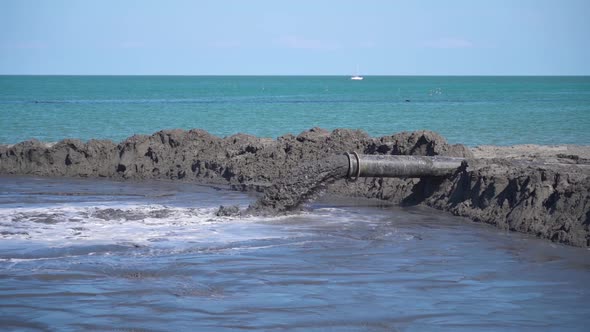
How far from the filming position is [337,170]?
1314 centimetres

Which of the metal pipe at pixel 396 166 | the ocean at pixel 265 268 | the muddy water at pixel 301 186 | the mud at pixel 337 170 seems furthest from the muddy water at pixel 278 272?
the metal pipe at pixel 396 166

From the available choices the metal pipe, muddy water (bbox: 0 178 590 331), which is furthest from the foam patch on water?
the metal pipe

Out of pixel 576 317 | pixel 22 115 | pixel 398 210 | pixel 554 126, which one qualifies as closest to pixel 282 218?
pixel 398 210

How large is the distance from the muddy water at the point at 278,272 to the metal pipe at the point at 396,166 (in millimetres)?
666

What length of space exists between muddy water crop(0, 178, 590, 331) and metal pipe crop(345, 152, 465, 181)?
67cm

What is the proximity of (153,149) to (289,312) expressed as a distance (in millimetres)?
11681

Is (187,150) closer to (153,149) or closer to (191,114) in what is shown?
(153,149)

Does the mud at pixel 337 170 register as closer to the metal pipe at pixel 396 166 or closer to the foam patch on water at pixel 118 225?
the metal pipe at pixel 396 166

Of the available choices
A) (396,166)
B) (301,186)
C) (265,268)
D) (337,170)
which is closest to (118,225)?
(301,186)

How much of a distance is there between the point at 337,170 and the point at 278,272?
14.8ft

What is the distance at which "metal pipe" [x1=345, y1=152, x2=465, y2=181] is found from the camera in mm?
13172

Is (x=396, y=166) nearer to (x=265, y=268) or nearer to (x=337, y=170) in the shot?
(x=337, y=170)

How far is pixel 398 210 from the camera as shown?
44.4ft

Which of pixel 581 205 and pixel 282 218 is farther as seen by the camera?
pixel 282 218
